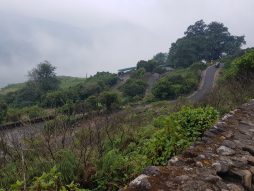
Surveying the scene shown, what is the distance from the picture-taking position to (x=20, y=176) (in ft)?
17.9

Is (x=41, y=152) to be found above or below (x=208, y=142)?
below

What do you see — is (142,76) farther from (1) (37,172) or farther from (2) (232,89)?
(1) (37,172)

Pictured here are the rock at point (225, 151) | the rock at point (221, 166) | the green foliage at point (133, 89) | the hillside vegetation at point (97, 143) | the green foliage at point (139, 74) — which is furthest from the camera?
the green foliage at point (139, 74)

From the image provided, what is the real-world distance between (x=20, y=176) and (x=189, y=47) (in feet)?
168

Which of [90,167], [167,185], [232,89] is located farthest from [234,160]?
[232,89]

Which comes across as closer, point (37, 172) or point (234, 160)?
point (234, 160)

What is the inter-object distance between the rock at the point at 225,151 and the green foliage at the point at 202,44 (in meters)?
50.5

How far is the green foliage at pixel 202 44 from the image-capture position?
54531mm

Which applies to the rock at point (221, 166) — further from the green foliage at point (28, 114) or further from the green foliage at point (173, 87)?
the green foliage at point (173, 87)

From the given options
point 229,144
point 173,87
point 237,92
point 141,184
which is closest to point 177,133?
point 229,144

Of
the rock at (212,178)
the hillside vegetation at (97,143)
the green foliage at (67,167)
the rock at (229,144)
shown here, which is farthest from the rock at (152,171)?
the green foliage at (67,167)

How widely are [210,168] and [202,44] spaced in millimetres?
57138

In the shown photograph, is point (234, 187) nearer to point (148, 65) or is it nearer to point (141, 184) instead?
point (141, 184)

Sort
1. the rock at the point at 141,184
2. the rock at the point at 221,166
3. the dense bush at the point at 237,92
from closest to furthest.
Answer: the rock at the point at 141,184, the rock at the point at 221,166, the dense bush at the point at 237,92
